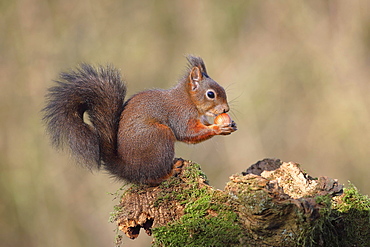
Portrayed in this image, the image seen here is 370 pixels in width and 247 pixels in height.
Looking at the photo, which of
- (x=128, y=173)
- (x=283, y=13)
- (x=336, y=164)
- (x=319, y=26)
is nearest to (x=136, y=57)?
(x=283, y=13)

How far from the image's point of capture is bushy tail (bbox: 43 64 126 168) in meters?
2.81

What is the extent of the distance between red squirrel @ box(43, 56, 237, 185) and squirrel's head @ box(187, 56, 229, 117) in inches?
7.5

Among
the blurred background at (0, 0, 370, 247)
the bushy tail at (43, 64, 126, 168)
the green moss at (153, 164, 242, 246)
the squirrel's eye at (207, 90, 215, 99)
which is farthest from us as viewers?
the blurred background at (0, 0, 370, 247)

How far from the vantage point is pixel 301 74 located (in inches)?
251

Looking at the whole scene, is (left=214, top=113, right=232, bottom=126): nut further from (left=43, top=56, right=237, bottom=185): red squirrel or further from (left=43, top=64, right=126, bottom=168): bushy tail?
(left=43, top=64, right=126, bottom=168): bushy tail

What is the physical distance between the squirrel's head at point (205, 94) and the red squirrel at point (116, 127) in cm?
19

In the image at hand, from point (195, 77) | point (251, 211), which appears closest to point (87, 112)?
point (195, 77)

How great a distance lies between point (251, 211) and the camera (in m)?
2.01

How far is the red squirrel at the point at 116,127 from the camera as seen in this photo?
2.84m

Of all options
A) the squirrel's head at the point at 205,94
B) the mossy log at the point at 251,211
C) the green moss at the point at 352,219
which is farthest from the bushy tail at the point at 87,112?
the green moss at the point at 352,219

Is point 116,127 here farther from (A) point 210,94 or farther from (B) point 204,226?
(B) point 204,226

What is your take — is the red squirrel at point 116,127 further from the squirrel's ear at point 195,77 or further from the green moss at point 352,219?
the green moss at point 352,219

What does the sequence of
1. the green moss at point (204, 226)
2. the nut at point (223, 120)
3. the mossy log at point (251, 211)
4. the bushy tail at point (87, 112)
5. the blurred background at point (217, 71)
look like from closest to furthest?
1. the mossy log at point (251, 211)
2. the green moss at point (204, 226)
3. the bushy tail at point (87, 112)
4. the nut at point (223, 120)
5. the blurred background at point (217, 71)

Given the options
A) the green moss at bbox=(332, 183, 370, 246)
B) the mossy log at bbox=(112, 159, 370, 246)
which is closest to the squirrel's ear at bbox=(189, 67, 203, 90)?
the mossy log at bbox=(112, 159, 370, 246)
